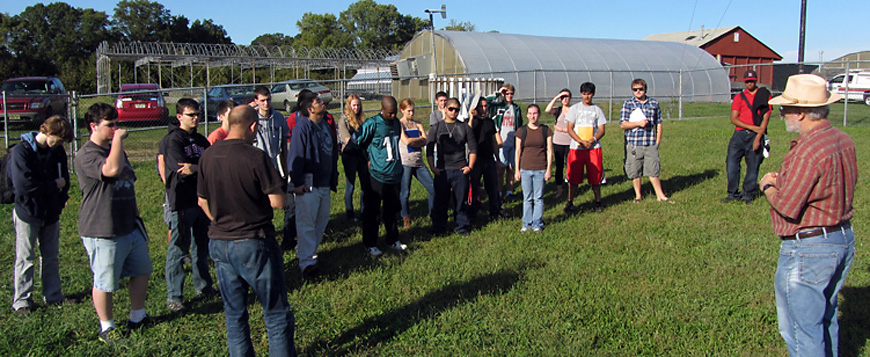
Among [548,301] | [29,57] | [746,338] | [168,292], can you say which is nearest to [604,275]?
[548,301]

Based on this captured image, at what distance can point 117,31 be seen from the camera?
61781 millimetres

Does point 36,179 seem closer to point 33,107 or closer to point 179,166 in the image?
point 179,166

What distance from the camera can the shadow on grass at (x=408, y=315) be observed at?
13.8 feet

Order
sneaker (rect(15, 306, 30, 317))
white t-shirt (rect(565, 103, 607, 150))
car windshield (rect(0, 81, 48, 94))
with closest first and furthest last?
sneaker (rect(15, 306, 30, 317))
white t-shirt (rect(565, 103, 607, 150))
car windshield (rect(0, 81, 48, 94))

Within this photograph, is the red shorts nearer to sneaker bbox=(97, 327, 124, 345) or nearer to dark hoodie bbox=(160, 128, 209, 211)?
dark hoodie bbox=(160, 128, 209, 211)

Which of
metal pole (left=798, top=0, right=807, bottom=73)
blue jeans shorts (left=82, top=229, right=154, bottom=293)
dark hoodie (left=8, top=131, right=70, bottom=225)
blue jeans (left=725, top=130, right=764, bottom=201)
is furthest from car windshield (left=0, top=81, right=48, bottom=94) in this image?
metal pole (left=798, top=0, right=807, bottom=73)

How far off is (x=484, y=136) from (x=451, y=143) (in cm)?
81

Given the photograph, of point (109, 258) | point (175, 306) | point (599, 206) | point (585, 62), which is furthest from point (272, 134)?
point (585, 62)

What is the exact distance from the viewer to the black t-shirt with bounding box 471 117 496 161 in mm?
7645

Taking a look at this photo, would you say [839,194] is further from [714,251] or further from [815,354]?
[714,251]

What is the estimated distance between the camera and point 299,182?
538 centimetres

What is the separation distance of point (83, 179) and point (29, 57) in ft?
185

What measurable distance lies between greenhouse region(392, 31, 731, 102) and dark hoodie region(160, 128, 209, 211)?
19826 mm

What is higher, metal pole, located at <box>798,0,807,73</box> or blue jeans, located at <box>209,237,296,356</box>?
metal pole, located at <box>798,0,807,73</box>
